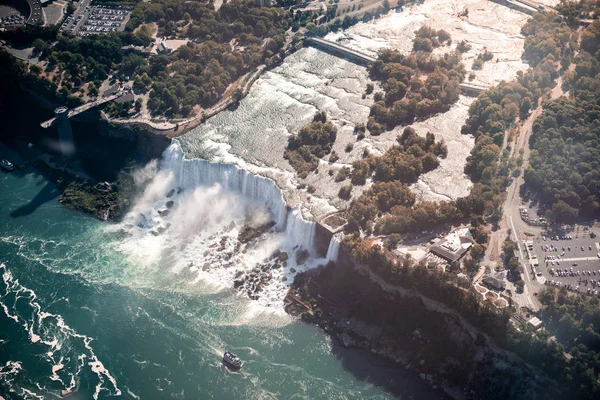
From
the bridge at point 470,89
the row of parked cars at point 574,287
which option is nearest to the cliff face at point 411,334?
the row of parked cars at point 574,287

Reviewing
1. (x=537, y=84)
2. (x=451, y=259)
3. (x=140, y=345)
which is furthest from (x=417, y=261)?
(x=537, y=84)

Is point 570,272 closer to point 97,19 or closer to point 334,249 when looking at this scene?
point 334,249

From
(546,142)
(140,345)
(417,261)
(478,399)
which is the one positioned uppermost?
(546,142)

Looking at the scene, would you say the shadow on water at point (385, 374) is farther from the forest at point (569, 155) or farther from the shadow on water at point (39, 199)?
the shadow on water at point (39, 199)

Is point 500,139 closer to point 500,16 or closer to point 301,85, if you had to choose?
point 301,85

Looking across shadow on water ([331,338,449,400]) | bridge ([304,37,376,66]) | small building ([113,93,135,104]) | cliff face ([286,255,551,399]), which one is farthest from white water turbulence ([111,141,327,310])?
bridge ([304,37,376,66])

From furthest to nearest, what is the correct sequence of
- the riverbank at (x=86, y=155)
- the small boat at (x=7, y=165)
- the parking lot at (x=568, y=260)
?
the small boat at (x=7, y=165), the riverbank at (x=86, y=155), the parking lot at (x=568, y=260)

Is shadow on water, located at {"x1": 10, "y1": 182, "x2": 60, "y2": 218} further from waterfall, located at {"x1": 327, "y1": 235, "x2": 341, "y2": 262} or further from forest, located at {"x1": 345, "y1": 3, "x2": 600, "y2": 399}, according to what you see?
forest, located at {"x1": 345, "y1": 3, "x2": 600, "y2": 399}
